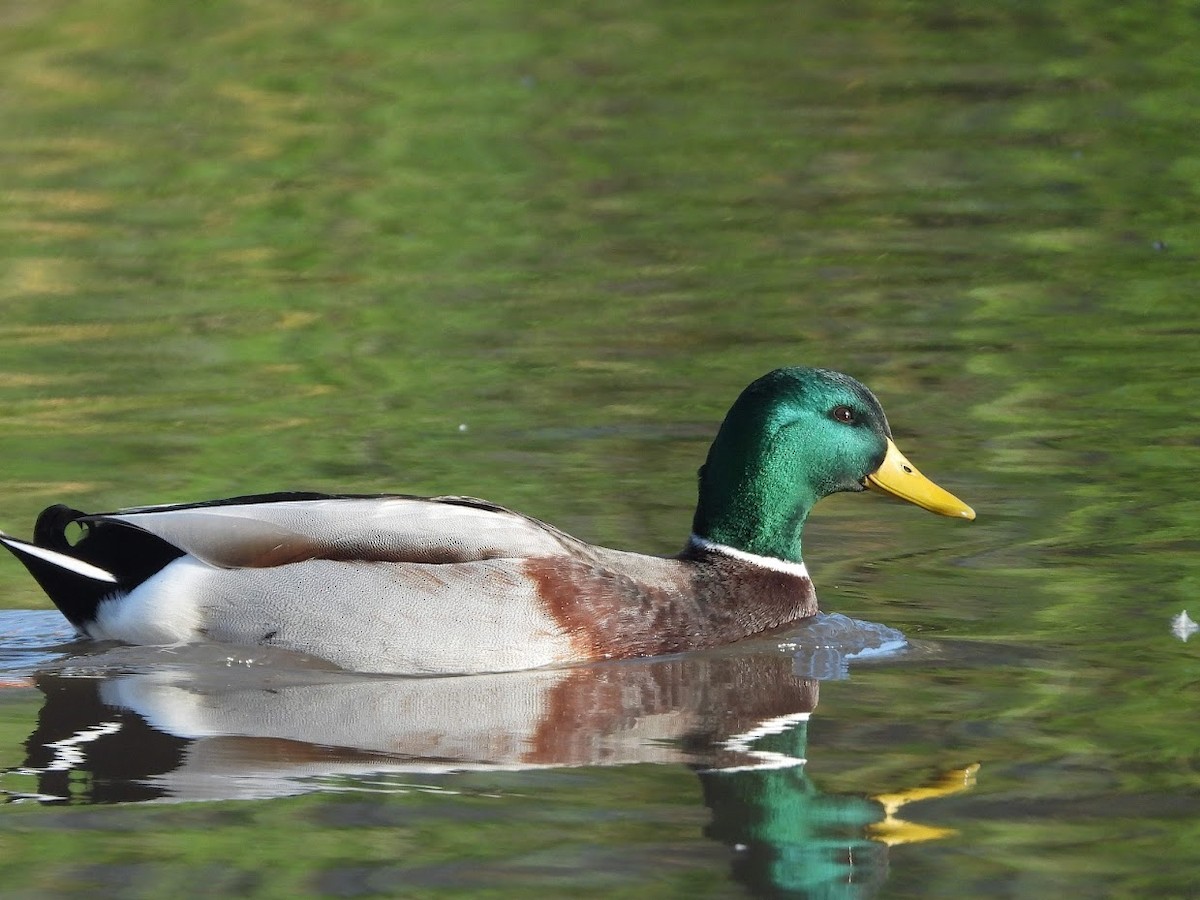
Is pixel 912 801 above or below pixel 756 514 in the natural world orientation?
below

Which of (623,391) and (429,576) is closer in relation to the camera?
(429,576)

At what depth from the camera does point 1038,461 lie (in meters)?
9.41

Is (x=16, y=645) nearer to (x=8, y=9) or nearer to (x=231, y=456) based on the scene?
(x=231, y=456)

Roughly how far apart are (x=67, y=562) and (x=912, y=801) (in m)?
3.04

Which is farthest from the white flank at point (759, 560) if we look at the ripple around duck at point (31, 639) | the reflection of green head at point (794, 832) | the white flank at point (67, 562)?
the ripple around duck at point (31, 639)

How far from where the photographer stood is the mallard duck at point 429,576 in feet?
23.9

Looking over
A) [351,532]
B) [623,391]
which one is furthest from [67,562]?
[623,391]

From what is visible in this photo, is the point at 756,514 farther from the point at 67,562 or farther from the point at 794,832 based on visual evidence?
the point at 794,832

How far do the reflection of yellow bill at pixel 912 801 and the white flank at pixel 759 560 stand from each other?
187 centimetres

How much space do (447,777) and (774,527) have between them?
214cm

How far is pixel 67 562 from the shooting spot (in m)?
7.53

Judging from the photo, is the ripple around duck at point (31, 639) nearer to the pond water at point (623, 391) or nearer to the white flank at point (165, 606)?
the pond water at point (623, 391)

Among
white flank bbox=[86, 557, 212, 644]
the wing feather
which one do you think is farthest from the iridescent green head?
white flank bbox=[86, 557, 212, 644]

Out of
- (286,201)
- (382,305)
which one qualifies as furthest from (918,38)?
(382,305)
